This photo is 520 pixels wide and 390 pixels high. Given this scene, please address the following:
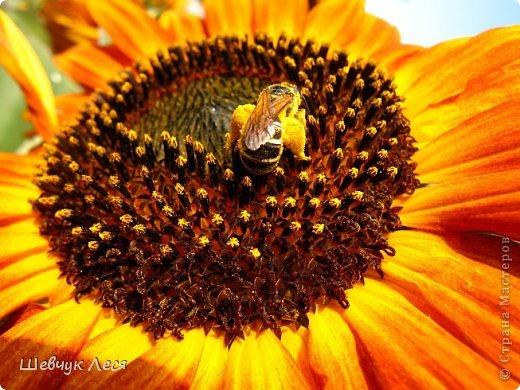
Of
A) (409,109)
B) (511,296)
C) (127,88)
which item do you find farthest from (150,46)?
(511,296)

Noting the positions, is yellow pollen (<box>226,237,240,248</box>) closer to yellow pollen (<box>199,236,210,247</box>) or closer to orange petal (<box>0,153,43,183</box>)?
yellow pollen (<box>199,236,210,247</box>)

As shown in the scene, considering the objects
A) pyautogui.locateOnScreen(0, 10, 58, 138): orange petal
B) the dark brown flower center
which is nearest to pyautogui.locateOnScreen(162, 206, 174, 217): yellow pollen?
the dark brown flower center

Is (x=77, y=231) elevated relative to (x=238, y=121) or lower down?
lower down

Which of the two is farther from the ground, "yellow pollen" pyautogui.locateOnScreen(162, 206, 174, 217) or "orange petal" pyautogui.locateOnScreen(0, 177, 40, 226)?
"orange petal" pyautogui.locateOnScreen(0, 177, 40, 226)

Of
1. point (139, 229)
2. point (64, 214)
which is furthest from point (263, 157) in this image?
point (64, 214)

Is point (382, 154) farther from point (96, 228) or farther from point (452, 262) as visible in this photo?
point (96, 228)

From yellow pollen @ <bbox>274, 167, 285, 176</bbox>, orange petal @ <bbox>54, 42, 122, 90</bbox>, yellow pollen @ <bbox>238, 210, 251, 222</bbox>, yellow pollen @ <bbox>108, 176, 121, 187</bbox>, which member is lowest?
yellow pollen @ <bbox>238, 210, 251, 222</bbox>

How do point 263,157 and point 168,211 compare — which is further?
point 168,211

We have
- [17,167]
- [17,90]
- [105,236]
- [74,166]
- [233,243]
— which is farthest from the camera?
[17,90]
